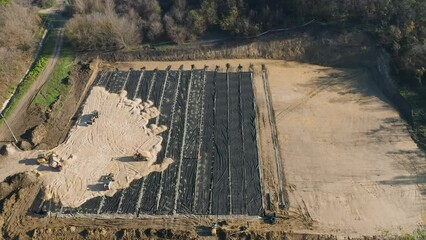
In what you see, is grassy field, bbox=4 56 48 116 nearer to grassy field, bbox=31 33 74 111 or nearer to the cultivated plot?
grassy field, bbox=31 33 74 111

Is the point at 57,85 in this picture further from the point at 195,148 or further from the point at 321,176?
the point at 321,176

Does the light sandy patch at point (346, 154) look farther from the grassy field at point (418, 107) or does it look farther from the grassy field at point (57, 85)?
the grassy field at point (57, 85)

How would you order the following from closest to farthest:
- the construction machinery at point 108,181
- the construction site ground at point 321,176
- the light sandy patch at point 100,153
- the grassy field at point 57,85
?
1. the construction site ground at point 321,176
2. the construction machinery at point 108,181
3. the light sandy patch at point 100,153
4. the grassy field at point 57,85

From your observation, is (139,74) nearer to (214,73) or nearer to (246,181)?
(214,73)

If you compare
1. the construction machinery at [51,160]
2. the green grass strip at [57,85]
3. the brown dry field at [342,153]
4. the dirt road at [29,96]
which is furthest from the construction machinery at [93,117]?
the brown dry field at [342,153]

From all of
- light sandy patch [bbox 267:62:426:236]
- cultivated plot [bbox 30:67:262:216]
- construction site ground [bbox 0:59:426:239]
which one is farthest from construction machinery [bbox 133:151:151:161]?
light sandy patch [bbox 267:62:426:236]

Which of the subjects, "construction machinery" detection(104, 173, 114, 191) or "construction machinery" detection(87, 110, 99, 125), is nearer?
"construction machinery" detection(104, 173, 114, 191)
